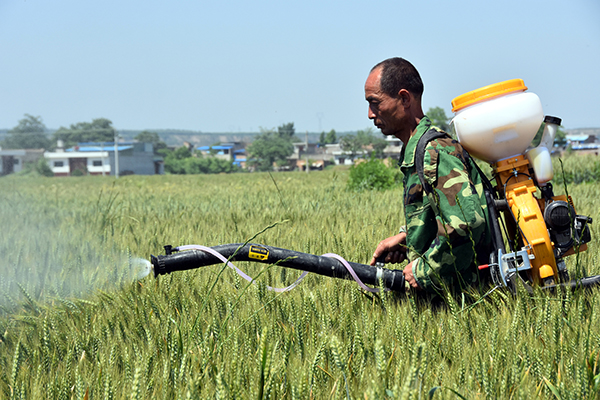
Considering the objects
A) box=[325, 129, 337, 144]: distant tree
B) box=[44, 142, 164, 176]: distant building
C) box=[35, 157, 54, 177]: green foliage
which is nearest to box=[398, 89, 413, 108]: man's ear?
box=[35, 157, 54, 177]: green foliage

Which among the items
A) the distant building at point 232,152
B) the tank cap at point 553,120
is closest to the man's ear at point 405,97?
the tank cap at point 553,120

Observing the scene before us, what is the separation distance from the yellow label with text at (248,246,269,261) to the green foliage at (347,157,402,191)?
9.25m

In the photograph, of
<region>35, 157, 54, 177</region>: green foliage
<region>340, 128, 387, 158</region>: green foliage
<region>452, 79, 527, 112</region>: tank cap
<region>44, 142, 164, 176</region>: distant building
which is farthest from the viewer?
<region>340, 128, 387, 158</region>: green foliage

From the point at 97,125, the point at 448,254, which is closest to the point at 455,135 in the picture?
the point at 448,254

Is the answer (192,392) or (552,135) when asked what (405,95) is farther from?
(192,392)

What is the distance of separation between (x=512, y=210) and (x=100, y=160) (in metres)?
93.7

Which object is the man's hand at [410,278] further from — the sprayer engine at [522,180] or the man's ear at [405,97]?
the man's ear at [405,97]

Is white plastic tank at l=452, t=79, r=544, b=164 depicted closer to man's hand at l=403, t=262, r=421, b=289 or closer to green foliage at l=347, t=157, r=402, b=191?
man's hand at l=403, t=262, r=421, b=289

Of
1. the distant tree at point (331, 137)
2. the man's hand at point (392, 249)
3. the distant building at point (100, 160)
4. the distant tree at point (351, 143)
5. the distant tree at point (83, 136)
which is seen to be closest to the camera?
the man's hand at point (392, 249)

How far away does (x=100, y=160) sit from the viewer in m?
88.6

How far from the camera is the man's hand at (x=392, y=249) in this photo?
267 centimetres

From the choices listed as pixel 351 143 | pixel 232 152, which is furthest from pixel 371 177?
pixel 232 152

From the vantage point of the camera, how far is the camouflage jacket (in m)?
2.16

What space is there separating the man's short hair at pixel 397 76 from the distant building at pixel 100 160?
83.1 meters
